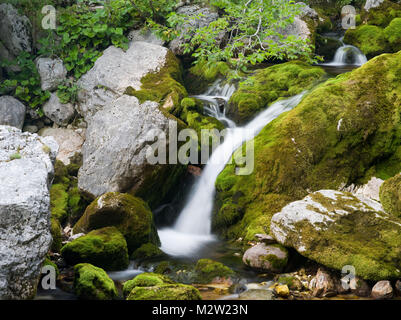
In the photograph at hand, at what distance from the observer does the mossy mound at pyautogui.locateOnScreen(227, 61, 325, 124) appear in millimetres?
9719

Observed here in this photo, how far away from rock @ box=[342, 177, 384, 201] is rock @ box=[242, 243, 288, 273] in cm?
228

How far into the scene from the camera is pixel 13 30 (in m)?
11.5

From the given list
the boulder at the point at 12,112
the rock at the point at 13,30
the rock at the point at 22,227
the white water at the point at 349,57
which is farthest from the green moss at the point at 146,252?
the white water at the point at 349,57

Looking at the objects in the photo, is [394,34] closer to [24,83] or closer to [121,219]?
[121,219]

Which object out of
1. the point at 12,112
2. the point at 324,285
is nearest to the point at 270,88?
the point at 324,285

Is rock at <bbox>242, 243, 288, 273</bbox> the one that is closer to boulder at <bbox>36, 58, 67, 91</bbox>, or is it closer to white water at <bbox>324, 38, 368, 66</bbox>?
boulder at <bbox>36, 58, 67, 91</bbox>

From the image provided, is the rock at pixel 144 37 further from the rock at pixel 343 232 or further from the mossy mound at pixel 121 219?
the rock at pixel 343 232

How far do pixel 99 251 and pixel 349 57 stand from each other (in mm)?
10349

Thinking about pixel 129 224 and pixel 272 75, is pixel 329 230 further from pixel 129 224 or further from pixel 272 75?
pixel 272 75

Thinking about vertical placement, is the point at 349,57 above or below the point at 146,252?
above

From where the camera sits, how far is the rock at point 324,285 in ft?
15.0

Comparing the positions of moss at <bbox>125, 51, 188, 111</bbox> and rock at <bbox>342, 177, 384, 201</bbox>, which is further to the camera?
moss at <bbox>125, 51, 188, 111</bbox>

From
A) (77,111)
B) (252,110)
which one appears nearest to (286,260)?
(252,110)

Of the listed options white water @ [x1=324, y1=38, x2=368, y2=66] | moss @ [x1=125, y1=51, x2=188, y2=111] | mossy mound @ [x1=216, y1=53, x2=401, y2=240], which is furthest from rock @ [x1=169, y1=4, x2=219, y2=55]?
mossy mound @ [x1=216, y1=53, x2=401, y2=240]
